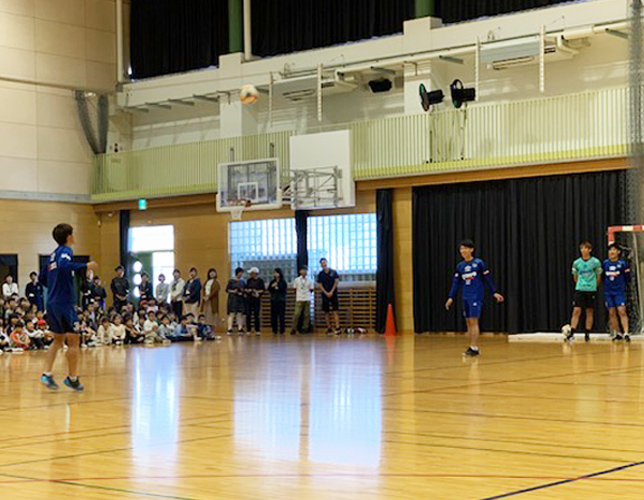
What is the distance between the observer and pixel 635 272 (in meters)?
24.2

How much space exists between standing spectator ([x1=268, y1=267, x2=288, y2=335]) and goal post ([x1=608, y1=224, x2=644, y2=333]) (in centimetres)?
976

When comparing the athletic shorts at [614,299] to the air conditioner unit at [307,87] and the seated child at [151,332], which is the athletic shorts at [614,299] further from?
the seated child at [151,332]

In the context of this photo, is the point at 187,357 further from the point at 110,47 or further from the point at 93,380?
the point at 110,47

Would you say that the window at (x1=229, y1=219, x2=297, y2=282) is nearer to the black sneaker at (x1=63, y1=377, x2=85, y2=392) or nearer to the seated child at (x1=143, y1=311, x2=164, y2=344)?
the seated child at (x1=143, y1=311, x2=164, y2=344)

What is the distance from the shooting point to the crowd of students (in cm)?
2498

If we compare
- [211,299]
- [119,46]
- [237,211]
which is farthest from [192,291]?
[119,46]

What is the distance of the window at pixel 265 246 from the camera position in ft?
105

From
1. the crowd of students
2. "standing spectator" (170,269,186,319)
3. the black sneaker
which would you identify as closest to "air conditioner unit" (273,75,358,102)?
the crowd of students

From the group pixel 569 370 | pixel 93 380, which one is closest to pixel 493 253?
pixel 569 370

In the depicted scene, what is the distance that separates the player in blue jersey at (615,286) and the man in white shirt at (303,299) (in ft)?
29.5

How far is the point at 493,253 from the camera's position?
27766mm

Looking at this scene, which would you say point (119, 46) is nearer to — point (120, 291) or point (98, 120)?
point (98, 120)

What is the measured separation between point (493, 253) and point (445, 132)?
3.28 m

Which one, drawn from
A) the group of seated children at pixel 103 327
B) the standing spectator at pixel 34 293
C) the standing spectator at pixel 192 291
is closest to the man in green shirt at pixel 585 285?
the group of seated children at pixel 103 327
